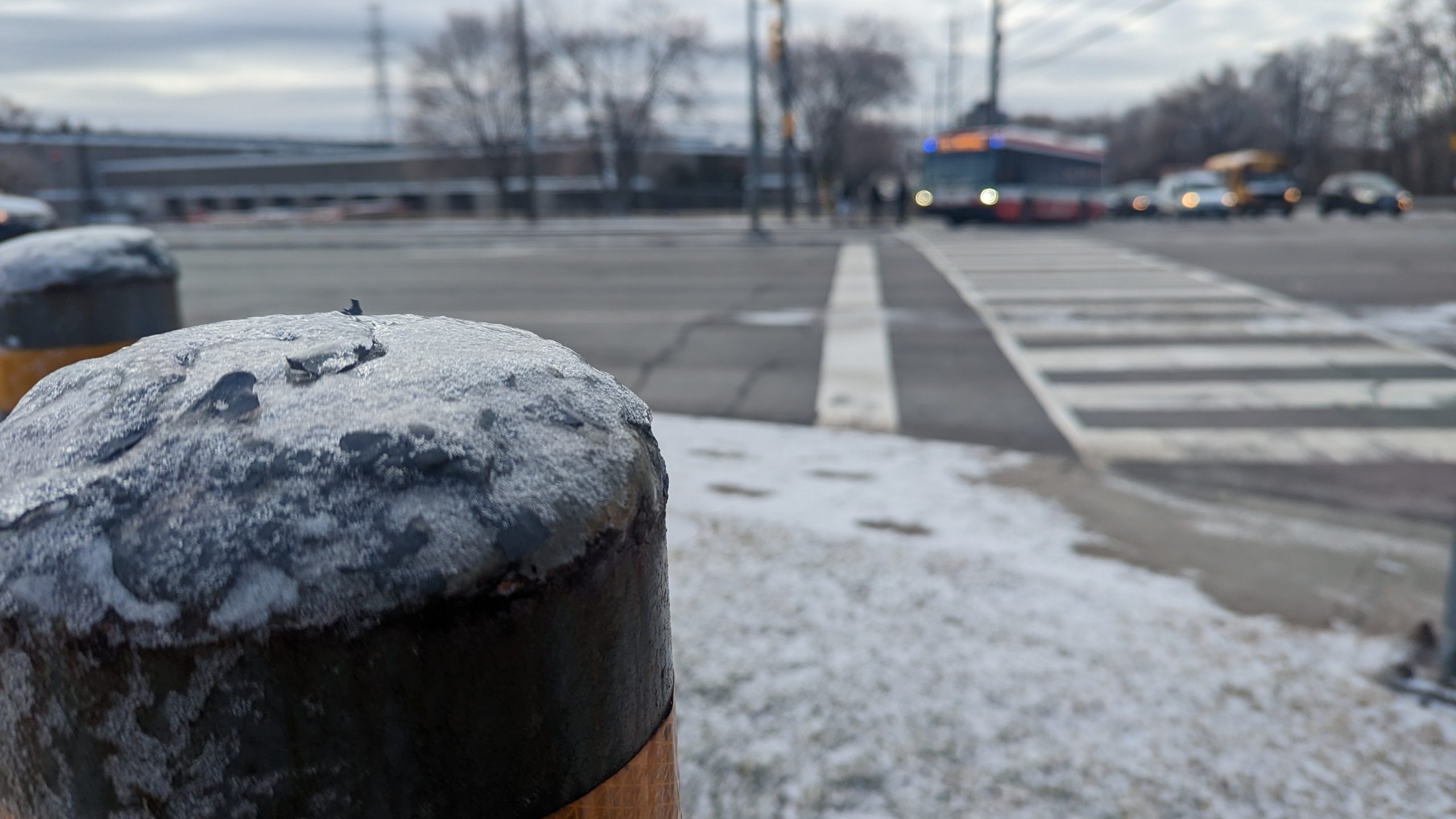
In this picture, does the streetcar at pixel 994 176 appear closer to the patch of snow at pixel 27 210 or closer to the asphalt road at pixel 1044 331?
the asphalt road at pixel 1044 331

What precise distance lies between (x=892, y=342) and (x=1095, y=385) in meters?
2.42

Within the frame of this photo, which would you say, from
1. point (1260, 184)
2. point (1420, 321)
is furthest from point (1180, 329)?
point (1260, 184)

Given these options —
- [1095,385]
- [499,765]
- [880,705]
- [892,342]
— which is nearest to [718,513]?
[880,705]

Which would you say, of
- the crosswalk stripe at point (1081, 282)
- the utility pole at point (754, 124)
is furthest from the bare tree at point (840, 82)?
the crosswalk stripe at point (1081, 282)

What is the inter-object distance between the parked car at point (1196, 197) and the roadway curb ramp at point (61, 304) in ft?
130

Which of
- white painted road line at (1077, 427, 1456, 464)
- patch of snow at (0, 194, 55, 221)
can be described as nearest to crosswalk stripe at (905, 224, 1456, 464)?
white painted road line at (1077, 427, 1456, 464)

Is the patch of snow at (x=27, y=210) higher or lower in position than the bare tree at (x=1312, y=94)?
lower

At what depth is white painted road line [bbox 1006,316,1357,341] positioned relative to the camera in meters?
10.2

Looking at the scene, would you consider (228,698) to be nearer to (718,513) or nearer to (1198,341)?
(718,513)

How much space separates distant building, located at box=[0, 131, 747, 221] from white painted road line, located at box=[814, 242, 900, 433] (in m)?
39.4

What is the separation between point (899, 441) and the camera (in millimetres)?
6281

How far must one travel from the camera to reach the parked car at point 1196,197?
122 feet

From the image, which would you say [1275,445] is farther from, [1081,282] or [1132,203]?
[1132,203]

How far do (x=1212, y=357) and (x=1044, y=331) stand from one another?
1871 millimetres
